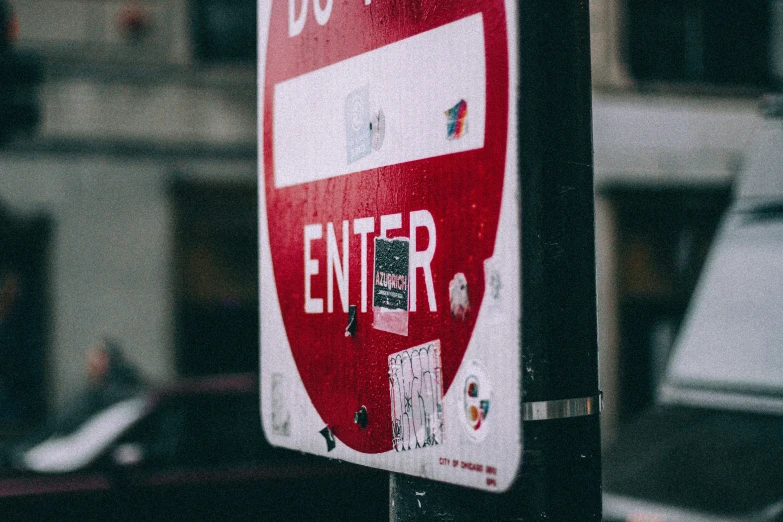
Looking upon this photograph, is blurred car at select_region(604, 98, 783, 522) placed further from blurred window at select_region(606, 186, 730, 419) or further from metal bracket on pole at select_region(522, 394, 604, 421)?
blurred window at select_region(606, 186, 730, 419)

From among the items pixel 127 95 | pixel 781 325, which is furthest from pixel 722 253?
pixel 127 95

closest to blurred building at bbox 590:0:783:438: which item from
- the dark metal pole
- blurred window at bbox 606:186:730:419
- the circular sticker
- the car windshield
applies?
blurred window at bbox 606:186:730:419

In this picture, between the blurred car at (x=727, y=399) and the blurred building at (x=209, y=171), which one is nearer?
the blurred car at (x=727, y=399)

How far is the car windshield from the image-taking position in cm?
379

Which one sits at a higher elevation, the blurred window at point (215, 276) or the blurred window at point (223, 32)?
the blurred window at point (223, 32)

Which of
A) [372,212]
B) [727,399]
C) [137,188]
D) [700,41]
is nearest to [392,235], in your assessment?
[372,212]

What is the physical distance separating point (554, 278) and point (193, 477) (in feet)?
17.3

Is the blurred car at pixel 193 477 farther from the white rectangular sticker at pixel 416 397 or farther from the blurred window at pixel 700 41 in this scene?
the blurred window at pixel 700 41

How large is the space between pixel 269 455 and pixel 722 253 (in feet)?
11.3

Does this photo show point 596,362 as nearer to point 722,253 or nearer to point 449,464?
point 449,464

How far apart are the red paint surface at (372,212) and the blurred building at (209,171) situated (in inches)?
392

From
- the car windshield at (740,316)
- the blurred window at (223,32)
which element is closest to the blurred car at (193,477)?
the car windshield at (740,316)

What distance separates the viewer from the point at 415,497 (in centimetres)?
153

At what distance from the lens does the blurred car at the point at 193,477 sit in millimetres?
5953
